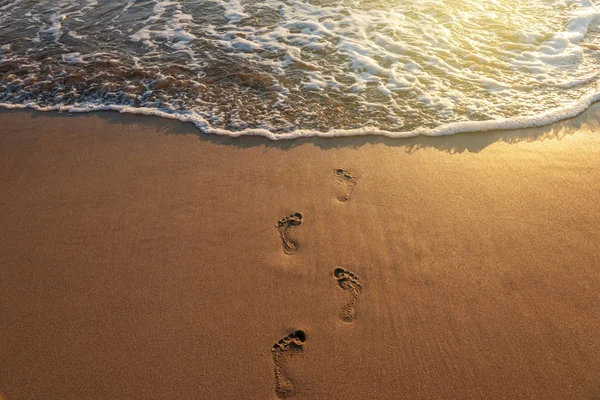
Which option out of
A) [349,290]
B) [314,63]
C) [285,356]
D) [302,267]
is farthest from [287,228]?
[314,63]

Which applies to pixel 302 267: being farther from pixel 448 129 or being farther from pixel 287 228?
pixel 448 129

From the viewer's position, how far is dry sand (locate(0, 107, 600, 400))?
2209 millimetres

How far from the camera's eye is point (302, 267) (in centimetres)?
272

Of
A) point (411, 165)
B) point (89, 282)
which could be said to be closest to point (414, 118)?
point (411, 165)

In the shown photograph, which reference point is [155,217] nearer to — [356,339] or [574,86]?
[356,339]

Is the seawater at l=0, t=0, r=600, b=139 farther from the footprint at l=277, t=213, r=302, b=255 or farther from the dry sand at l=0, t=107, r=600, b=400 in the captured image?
the footprint at l=277, t=213, r=302, b=255

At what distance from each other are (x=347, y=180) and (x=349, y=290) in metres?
1.05

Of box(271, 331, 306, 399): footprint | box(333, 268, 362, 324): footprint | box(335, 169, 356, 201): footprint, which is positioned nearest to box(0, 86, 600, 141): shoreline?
box(335, 169, 356, 201): footprint

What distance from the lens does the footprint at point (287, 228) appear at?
9.32ft

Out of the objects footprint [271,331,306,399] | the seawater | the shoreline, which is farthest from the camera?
the seawater

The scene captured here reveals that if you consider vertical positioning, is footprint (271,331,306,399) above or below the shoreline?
below

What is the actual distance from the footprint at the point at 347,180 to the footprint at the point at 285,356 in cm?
120

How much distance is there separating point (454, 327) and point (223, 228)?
1677mm

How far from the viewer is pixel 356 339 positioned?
2.33 m
